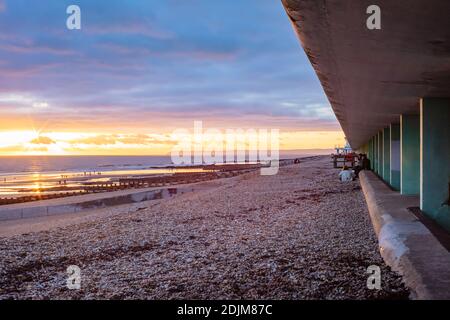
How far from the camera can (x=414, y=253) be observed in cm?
594

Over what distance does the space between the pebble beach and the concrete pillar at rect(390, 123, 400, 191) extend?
11.3ft

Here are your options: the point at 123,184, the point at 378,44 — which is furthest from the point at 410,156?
the point at 123,184

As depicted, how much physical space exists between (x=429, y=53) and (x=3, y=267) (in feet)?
26.8

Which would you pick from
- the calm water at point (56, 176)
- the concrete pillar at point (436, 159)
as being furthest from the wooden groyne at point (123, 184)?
the concrete pillar at point (436, 159)

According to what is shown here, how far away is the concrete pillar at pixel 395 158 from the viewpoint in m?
16.2

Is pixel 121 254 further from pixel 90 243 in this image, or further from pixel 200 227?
pixel 200 227

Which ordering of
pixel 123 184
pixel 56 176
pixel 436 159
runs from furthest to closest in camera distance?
pixel 56 176 → pixel 123 184 → pixel 436 159

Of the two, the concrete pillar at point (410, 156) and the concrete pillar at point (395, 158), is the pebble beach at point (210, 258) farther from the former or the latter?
the concrete pillar at point (395, 158)

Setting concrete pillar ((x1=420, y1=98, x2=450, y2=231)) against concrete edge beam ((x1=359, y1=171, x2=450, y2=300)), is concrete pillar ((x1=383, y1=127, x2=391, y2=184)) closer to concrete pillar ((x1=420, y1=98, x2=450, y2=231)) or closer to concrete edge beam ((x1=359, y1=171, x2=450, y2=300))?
concrete pillar ((x1=420, y1=98, x2=450, y2=231))

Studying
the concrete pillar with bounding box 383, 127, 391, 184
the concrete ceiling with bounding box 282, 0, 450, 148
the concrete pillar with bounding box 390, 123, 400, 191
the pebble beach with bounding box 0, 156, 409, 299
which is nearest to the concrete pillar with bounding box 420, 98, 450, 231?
the concrete ceiling with bounding box 282, 0, 450, 148

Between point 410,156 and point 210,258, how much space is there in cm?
817

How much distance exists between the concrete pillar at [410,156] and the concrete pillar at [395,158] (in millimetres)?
2755

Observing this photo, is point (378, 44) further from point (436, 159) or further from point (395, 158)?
point (395, 158)

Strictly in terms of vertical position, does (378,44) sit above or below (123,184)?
above
